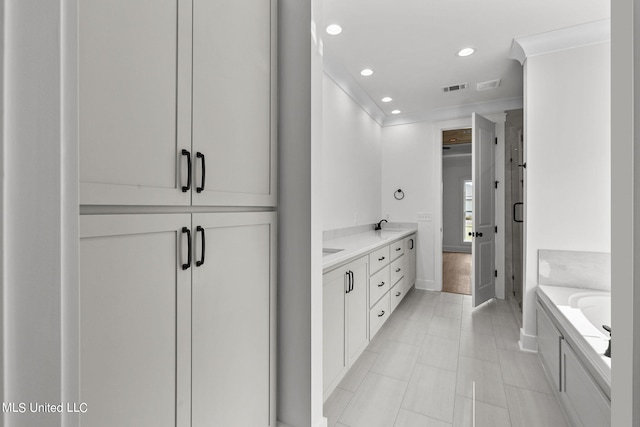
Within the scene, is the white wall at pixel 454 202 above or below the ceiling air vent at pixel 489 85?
below

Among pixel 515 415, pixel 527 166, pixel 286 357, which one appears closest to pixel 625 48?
pixel 286 357

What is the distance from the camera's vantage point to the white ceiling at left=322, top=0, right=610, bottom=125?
2.18 metres

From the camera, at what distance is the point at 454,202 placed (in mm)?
8711

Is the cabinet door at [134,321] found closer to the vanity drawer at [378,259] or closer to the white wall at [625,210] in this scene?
the white wall at [625,210]

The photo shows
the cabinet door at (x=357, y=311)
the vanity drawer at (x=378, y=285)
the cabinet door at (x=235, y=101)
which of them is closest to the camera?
the cabinet door at (x=235, y=101)

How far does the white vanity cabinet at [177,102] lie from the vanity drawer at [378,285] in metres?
1.50

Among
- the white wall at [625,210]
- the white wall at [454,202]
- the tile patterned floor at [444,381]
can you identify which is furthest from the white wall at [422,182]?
the white wall at [454,202]

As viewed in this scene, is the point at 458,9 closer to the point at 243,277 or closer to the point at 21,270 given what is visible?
the point at 243,277

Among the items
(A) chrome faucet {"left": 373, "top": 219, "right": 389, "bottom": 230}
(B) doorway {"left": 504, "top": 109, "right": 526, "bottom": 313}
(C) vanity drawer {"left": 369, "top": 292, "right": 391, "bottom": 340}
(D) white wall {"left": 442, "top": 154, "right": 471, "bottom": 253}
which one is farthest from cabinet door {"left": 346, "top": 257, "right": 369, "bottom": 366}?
(D) white wall {"left": 442, "top": 154, "right": 471, "bottom": 253}

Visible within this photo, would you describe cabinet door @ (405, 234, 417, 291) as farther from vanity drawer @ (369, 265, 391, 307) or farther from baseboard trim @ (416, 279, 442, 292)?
vanity drawer @ (369, 265, 391, 307)

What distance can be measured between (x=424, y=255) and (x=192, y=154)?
4.14 meters

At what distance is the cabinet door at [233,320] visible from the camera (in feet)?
3.36

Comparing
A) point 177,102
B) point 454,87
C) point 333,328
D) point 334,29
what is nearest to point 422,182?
point 454,87

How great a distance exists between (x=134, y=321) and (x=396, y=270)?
289cm
